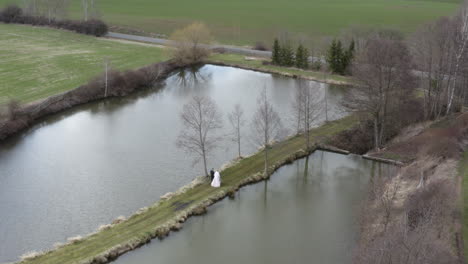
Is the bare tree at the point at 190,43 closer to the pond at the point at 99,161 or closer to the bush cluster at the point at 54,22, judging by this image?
the pond at the point at 99,161

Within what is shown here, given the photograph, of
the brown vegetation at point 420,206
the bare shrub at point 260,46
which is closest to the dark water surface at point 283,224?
the brown vegetation at point 420,206

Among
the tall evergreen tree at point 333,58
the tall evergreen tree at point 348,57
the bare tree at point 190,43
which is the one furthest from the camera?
the bare tree at point 190,43

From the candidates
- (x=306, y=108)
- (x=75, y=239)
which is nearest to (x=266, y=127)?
(x=306, y=108)

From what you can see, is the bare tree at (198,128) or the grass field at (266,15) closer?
the bare tree at (198,128)

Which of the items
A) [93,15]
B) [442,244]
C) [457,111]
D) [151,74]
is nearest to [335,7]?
[93,15]

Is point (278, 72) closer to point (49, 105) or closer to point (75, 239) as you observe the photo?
point (49, 105)

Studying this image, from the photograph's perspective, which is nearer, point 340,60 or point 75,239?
point 75,239
